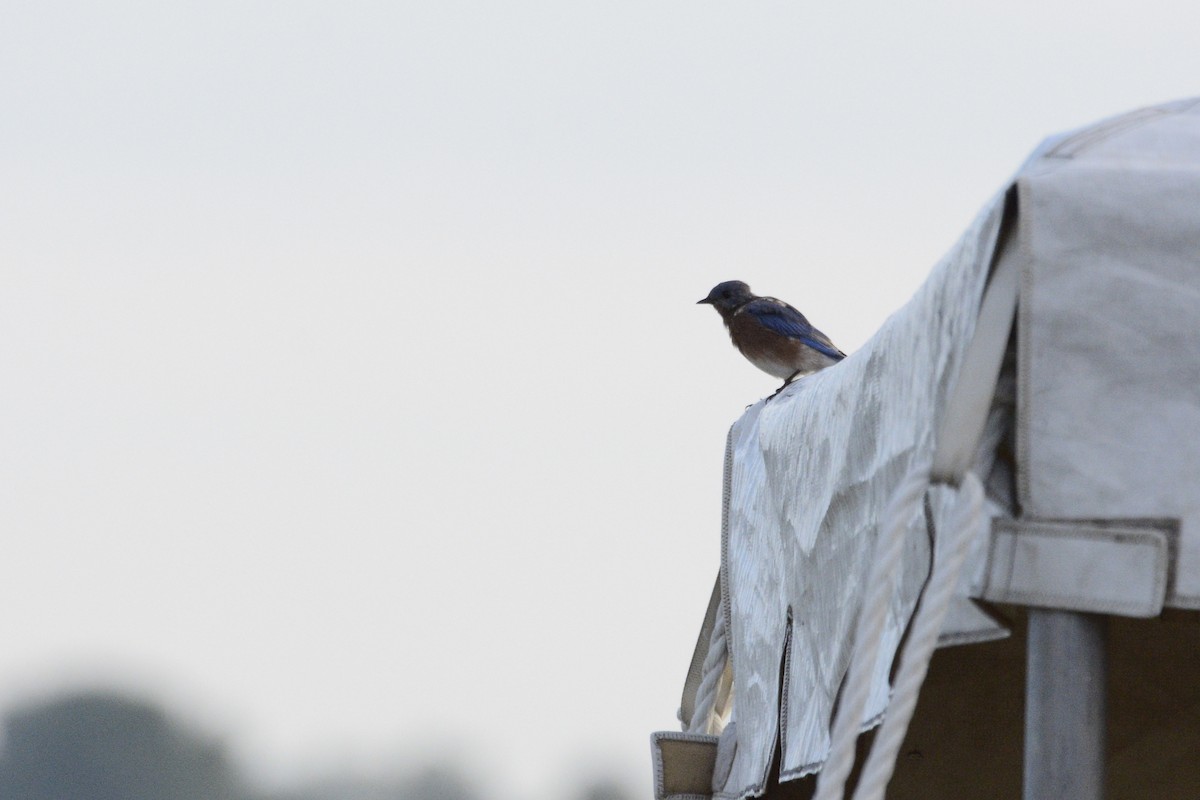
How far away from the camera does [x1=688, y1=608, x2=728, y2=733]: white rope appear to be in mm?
3504

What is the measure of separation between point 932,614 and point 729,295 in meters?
8.81

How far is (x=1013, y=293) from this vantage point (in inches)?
63.6

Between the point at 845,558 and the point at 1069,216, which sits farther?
the point at 845,558

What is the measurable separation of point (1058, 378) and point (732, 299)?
8.70 meters

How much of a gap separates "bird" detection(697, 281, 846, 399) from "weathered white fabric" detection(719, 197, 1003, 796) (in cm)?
591

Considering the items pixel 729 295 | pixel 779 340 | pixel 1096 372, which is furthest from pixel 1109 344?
pixel 729 295

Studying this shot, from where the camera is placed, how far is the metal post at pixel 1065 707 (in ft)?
5.06

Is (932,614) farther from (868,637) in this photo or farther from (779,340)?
(779,340)

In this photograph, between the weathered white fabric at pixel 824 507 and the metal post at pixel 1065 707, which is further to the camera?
the weathered white fabric at pixel 824 507

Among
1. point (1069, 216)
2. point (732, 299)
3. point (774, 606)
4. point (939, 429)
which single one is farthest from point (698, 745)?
point (732, 299)

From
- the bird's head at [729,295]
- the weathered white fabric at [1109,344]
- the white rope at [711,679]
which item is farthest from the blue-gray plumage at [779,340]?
the weathered white fabric at [1109,344]

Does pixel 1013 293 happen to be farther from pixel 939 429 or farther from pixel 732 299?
pixel 732 299

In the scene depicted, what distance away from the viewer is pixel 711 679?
357cm

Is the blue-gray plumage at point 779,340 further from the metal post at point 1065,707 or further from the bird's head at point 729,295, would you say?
the metal post at point 1065,707
